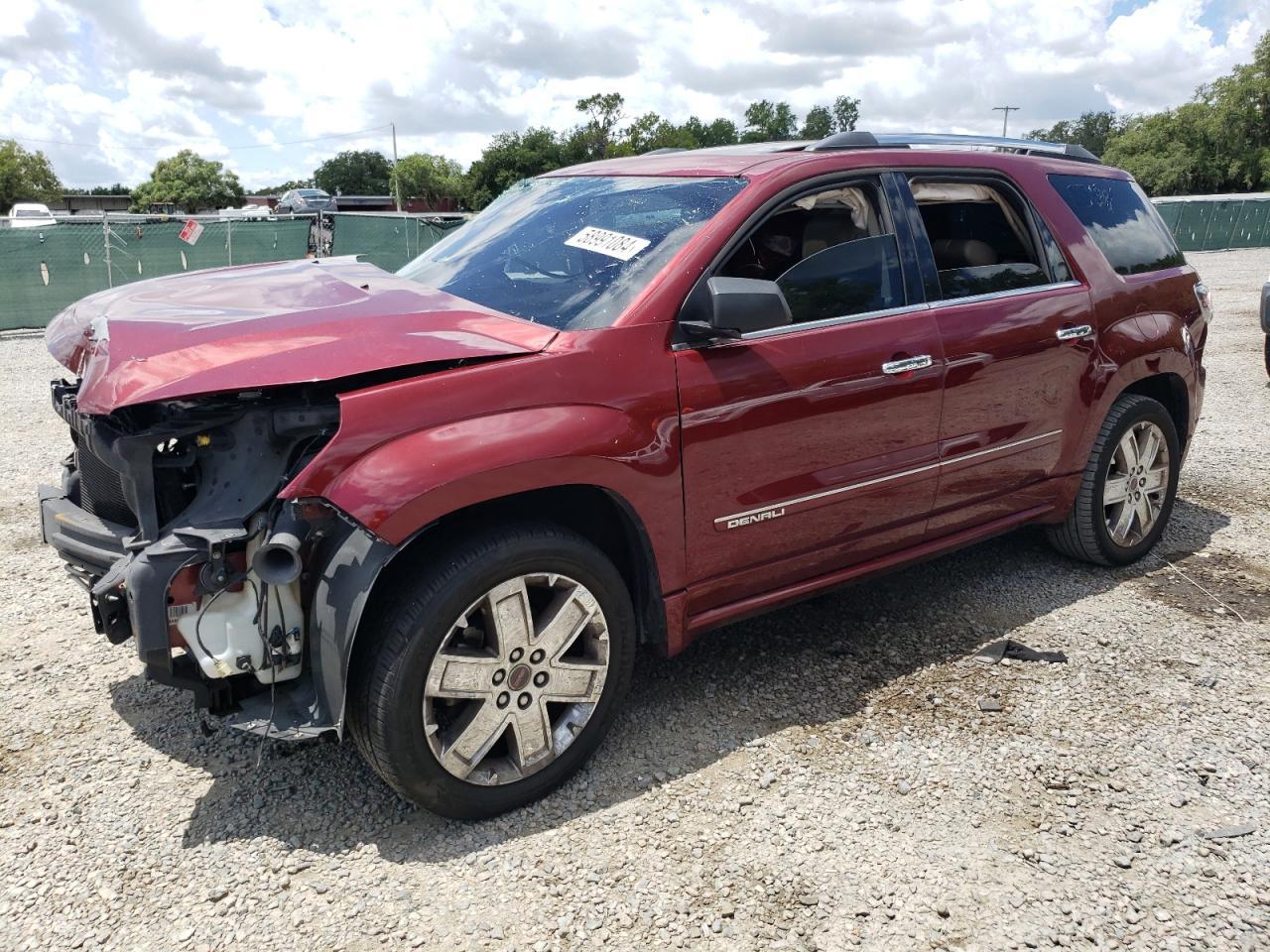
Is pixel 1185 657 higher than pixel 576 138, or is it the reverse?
pixel 576 138

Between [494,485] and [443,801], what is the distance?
0.94 metres

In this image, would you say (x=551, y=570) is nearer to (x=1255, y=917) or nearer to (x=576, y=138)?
(x=1255, y=917)

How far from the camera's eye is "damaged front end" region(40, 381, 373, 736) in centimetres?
251

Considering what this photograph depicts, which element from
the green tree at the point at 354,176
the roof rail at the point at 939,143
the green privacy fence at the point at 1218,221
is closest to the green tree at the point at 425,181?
the green tree at the point at 354,176

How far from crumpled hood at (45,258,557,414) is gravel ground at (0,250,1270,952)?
130cm

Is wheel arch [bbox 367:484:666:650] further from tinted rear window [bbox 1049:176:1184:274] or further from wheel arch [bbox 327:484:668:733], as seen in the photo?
tinted rear window [bbox 1049:176:1184:274]

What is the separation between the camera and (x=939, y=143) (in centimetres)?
412

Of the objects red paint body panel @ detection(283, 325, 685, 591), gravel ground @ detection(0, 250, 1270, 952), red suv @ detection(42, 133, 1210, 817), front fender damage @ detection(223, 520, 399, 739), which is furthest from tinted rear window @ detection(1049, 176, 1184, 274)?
front fender damage @ detection(223, 520, 399, 739)

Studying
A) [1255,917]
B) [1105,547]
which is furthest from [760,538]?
[1105,547]

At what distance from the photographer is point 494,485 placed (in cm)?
265

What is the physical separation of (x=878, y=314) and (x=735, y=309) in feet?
2.77

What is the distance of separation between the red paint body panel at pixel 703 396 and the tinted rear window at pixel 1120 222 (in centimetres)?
10

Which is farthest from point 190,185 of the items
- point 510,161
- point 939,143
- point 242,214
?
point 939,143

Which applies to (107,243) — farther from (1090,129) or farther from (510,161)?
(1090,129)
